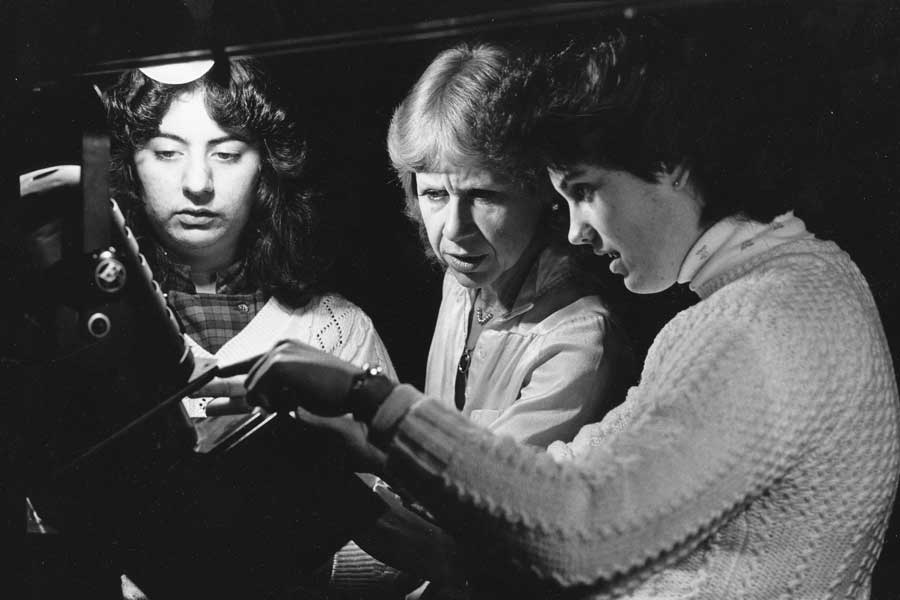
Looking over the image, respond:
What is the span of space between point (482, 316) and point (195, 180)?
65 centimetres

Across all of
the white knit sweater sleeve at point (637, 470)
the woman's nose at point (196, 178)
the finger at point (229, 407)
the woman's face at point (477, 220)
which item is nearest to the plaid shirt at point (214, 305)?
the woman's nose at point (196, 178)

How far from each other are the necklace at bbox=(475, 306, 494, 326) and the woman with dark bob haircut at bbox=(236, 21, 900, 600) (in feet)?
1.44

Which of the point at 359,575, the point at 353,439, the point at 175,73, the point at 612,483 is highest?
the point at 175,73

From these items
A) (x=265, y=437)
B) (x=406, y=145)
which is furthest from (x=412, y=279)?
(x=265, y=437)

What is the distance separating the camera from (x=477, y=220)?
5.40 feet

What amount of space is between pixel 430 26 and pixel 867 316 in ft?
2.39

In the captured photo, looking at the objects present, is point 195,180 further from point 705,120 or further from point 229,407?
point 705,120

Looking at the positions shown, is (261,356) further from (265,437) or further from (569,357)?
(569,357)

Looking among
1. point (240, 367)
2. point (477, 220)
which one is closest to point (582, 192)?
point (477, 220)

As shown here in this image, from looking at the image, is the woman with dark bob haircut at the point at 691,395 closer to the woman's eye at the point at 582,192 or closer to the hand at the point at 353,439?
the woman's eye at the point at 582,192

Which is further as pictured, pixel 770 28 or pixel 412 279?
pixel 412 279

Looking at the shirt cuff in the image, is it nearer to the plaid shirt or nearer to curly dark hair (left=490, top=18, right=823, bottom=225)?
curly dark hair (left=490, top=18, right=823, bottom=225)

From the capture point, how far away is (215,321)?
1787 mm

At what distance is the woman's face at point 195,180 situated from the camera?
1.75 metres
